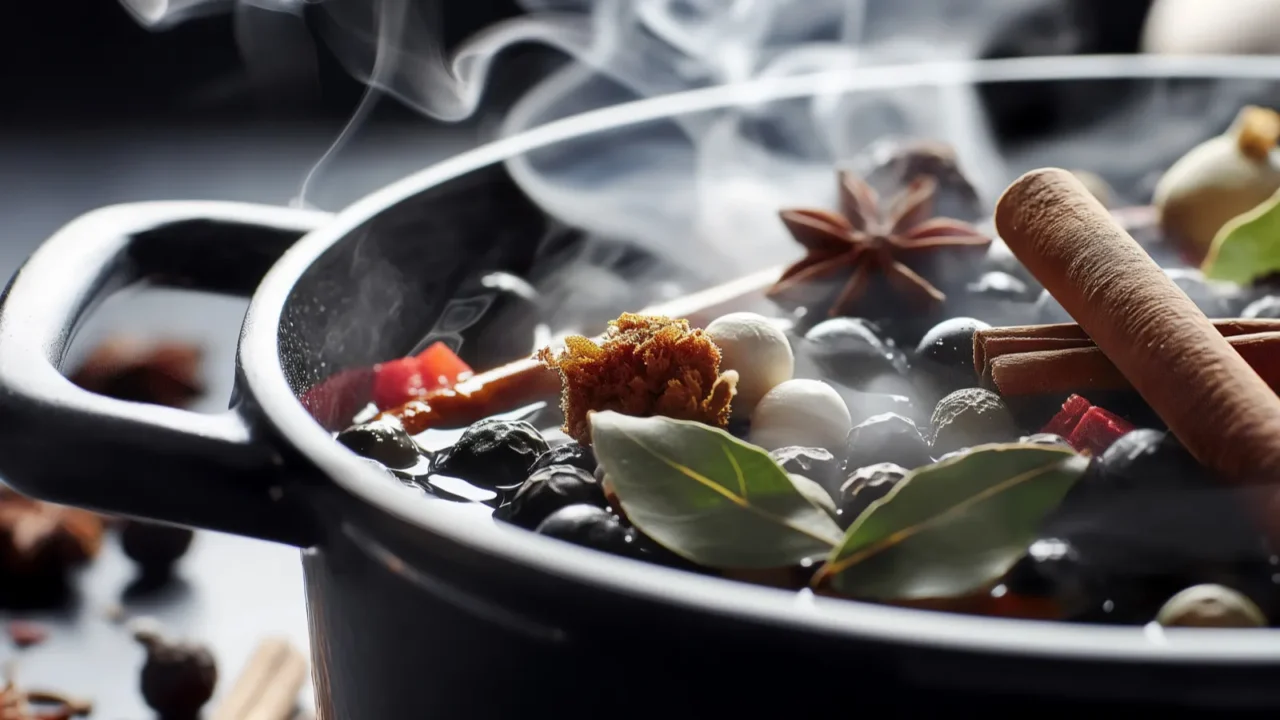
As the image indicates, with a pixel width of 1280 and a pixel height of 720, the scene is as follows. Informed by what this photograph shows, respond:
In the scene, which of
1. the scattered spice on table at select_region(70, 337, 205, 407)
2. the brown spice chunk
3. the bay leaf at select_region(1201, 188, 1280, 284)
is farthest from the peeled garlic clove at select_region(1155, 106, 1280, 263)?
the scattered spice on table at select_region(70, 337, 205, 407)

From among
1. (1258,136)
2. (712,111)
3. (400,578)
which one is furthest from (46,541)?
(1258,136)

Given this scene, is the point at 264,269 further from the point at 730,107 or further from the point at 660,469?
the point at 730,107

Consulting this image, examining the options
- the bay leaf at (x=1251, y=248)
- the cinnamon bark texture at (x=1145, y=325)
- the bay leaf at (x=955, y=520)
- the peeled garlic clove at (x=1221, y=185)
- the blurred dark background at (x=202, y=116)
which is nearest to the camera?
the bay leaf at (x=955, y=520)

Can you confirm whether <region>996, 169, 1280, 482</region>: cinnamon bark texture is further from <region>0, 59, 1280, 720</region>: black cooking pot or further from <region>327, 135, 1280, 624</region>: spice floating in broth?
<region>0, 59, 1280, 720</region>: black cooking pot

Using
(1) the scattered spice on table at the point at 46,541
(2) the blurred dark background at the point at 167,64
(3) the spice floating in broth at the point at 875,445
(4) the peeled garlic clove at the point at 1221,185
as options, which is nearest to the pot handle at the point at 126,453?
(3) the spice floating in broth at the point at 875,445

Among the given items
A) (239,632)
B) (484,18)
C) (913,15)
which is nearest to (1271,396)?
(239,632)

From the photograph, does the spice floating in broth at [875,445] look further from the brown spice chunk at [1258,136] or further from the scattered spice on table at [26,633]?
the scattered spice on table at [26,633]
